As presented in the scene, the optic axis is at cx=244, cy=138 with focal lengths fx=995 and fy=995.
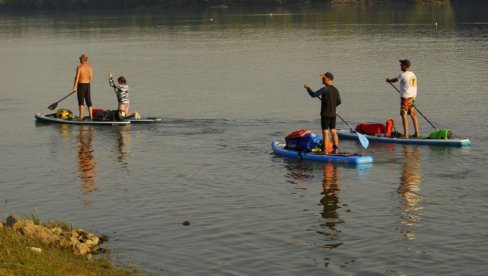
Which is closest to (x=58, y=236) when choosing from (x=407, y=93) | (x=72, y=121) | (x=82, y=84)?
(x=407, y=93)

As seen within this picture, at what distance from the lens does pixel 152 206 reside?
21.8 metres

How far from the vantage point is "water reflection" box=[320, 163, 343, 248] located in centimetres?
1897

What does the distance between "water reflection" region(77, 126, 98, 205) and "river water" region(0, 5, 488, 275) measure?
6 cm

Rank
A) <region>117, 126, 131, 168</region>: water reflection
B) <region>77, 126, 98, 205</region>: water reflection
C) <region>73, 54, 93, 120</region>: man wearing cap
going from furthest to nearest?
1. <region>73, 54, 93, 120</region>: man wearing cap
2. <region>117, 126, 131, 168</region>: water reflection
3. <region>77, 126, 98, 205</region>: water reflection

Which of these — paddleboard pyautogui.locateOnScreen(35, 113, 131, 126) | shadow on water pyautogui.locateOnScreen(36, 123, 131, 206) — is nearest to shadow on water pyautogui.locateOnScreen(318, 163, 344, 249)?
shadow on water pyautogui.locateOnScreen(36, 123, 131, 206)

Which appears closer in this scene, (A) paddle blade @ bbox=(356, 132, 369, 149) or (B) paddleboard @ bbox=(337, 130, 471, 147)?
(A) paddle blade @ bbox=(356, 132, 369, 149)

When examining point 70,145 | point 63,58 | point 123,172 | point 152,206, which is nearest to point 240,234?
point 152,206

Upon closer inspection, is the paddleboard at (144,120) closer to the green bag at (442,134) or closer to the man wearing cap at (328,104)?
the man wearing cap at (328,104)

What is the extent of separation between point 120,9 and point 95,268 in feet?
559

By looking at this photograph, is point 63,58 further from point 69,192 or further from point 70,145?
point 69,192

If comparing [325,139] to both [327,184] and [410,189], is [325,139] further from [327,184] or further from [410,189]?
[410,189]

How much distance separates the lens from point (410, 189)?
22.9 meters

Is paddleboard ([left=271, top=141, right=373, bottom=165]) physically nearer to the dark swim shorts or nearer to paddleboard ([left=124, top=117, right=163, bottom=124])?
the dark swim shorts

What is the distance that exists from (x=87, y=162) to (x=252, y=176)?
5.01 meters
